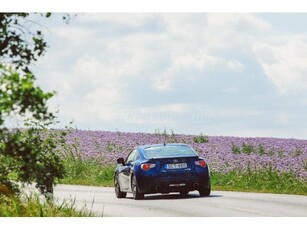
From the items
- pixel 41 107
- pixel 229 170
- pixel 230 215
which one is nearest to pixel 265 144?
pixel 229 170

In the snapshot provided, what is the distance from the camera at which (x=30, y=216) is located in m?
15.4

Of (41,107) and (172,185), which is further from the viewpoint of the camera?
(172,185)

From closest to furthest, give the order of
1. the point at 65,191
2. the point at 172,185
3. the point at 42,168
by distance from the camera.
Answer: the point at 42,168 < the point at 172,185 < the point at 65,191

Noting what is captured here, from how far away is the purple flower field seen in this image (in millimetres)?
25047

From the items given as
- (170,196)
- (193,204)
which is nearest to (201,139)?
(170,196)

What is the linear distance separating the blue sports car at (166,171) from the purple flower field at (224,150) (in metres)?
4.44

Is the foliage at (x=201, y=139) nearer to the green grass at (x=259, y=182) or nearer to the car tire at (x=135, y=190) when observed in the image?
the green grass at (x=259, y=182)

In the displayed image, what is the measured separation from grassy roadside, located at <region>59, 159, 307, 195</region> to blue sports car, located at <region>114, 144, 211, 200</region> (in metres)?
4.30

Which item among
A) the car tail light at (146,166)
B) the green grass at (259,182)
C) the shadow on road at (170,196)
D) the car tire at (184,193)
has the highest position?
the car tail light at (146,166)

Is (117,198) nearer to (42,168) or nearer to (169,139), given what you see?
(169,139)

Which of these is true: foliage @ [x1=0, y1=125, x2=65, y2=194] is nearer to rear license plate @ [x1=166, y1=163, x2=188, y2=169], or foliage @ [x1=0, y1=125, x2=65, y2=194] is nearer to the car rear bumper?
the car rear bumper

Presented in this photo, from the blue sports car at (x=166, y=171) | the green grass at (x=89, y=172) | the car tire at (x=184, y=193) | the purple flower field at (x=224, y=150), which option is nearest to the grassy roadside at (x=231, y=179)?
the green grass at (x=89, y=172)

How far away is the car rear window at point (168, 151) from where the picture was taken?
19.5m
